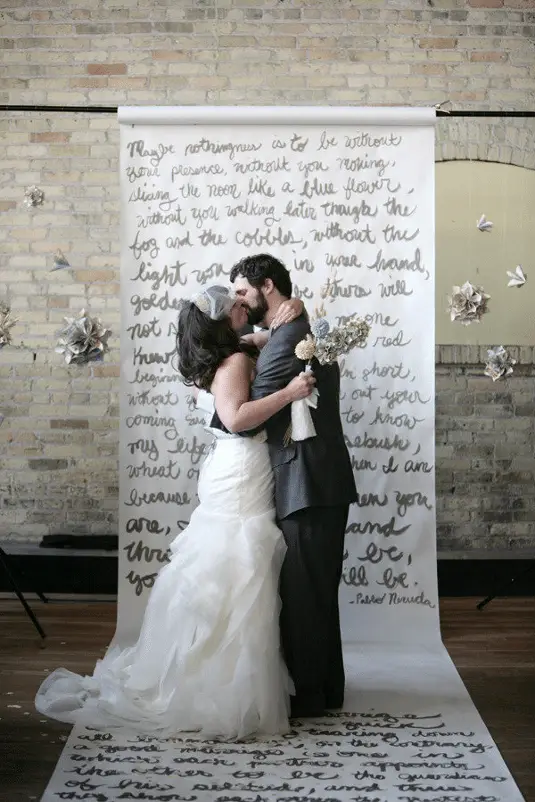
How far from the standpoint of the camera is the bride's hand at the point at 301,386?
3.02 m

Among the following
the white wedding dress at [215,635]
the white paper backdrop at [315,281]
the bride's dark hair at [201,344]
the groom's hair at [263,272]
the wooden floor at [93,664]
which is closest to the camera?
the wooden floor at [93,664]

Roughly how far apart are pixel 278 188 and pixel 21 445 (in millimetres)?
2122

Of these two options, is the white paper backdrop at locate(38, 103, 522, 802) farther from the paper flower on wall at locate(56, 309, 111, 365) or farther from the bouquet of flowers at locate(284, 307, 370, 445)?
the bouquet of flowers at locate(284, 307, 370, 445)

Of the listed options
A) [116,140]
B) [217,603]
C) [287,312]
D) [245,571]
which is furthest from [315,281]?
[116,140]

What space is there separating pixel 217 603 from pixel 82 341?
1335 millimetres

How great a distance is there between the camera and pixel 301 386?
303cm

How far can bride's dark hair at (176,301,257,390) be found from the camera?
3.09 metres

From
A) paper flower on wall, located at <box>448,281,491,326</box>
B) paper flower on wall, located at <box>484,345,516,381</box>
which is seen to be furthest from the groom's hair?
paper flower on wall, located at <box>484,345,516,381</box>

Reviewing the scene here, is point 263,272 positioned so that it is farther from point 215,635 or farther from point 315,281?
point 215,635

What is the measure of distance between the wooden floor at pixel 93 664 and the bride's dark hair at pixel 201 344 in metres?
1.24

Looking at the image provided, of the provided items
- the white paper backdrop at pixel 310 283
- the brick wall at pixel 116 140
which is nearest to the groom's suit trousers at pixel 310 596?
the white paper backdrop at pixel 310 283

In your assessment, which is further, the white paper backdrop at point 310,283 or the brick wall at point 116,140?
the brick wall at point 116,140

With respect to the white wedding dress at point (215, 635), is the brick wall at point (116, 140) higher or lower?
→ higher

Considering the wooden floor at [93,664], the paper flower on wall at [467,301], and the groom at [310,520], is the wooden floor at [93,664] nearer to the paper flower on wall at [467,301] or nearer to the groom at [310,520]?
the groom at [310,520]
